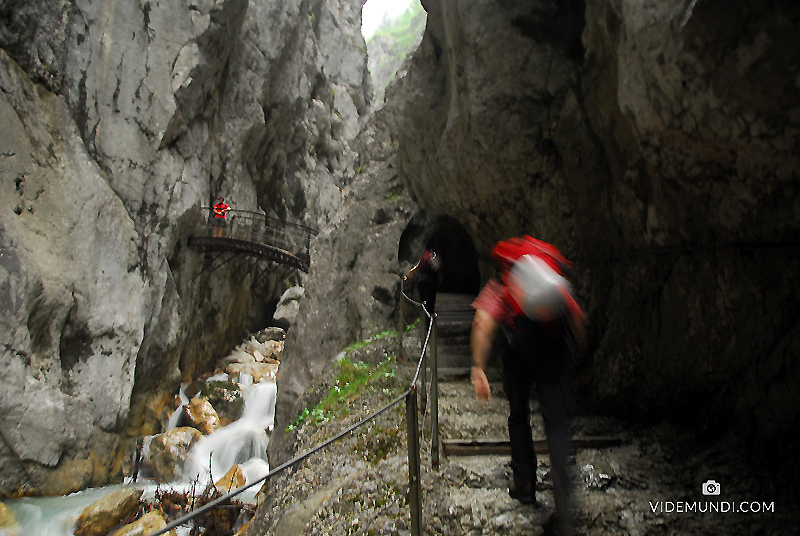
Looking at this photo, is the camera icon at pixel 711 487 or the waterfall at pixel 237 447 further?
the waterfall at pixel 237 447

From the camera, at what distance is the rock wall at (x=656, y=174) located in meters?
2.72

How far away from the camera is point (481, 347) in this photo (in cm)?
246

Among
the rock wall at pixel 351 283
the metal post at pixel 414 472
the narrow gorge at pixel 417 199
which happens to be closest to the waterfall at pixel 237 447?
the narrow gorge at pixel 417 199

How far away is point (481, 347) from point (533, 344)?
287 mm

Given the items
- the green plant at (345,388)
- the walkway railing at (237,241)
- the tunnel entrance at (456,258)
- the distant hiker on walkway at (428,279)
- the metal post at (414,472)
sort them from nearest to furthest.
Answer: the metal post at (414,472) → the green plant at (345,388) → the distant hiker on walkway at (428,279) → the tunnel entrance at (456,258) → the walkway railing at (237,241)

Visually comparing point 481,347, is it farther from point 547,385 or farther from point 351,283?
point 351,283

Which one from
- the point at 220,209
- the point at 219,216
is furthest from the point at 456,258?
the point at 219,216

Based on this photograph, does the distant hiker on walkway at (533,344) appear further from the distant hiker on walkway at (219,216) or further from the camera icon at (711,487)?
the distant hiker on walkway at (219,216)

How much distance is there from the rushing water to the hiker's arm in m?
5.00

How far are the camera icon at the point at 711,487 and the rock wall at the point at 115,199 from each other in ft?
33.8

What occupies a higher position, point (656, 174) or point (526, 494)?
point (656, 174)

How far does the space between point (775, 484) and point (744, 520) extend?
0.41m

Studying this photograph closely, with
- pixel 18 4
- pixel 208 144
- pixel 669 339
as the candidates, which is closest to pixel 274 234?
pixel 208 144

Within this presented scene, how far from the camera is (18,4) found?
9.80m
